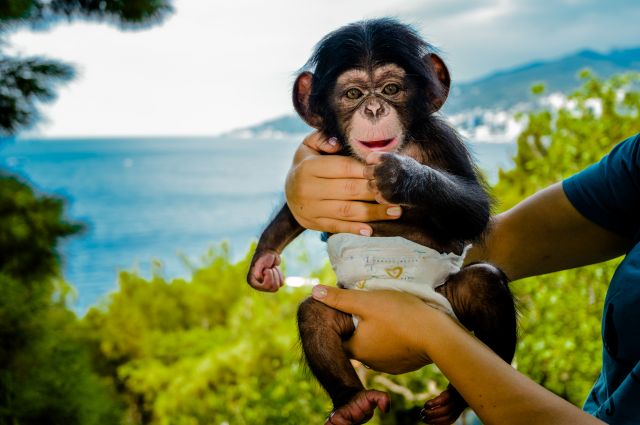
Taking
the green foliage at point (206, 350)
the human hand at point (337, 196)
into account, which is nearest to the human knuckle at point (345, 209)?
the human hand at point (337, 196)

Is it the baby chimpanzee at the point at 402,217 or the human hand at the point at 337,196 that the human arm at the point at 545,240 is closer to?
the baby chimpanzee at the point at 402,217

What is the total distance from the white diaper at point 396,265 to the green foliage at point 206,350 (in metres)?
2.11

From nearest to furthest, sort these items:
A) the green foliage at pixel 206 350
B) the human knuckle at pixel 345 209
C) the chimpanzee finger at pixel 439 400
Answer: the human knuckle at pixel 345 209 < the chimpanzee finger at pixel 439 400 < the green foliage at pixel 206 350

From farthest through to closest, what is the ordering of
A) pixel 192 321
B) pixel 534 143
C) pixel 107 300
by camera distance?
pixel 107 300 → pixel 192 321 → pixel 534 143

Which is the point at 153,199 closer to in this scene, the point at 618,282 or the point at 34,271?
the point at 34,271

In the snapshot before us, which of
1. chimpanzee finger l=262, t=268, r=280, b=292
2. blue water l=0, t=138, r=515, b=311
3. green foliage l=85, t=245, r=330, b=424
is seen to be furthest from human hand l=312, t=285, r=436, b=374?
blue water l=0, t=138, r=515, b=311

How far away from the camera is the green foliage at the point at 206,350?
5.98 meters

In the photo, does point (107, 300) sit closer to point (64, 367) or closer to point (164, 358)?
point (164, 358)

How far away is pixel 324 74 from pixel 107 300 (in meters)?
13.8

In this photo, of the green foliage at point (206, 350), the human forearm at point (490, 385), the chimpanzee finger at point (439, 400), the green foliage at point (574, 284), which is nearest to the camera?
the human forearm at point (490, 385)

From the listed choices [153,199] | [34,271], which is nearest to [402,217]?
[34,271]

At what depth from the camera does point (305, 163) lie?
150cm

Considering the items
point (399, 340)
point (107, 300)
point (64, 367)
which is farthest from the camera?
point (107, 300)

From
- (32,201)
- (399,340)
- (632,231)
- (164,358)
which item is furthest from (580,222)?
(164,358)
